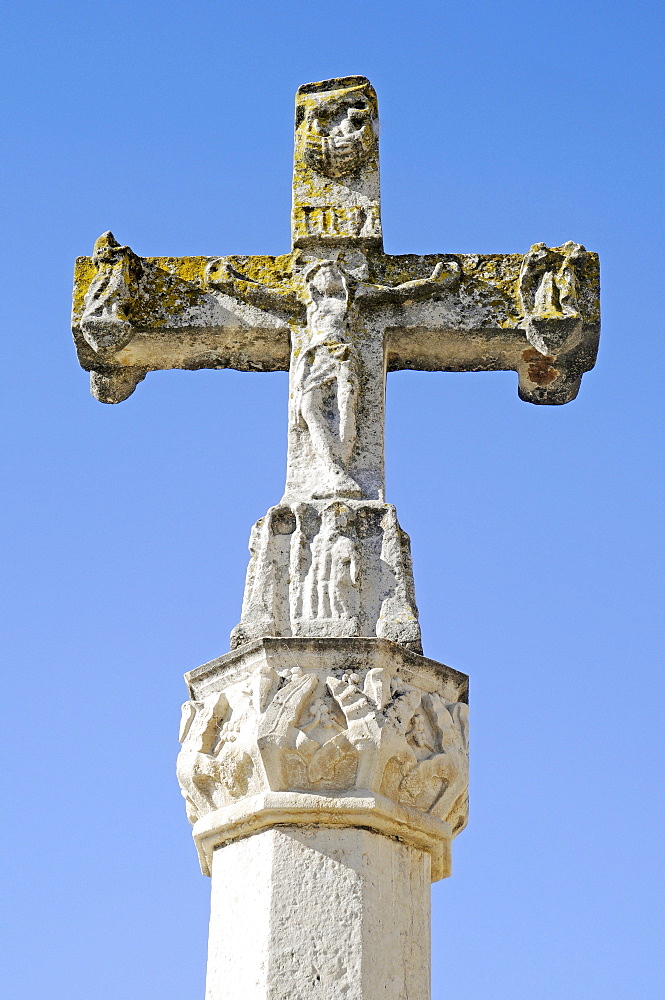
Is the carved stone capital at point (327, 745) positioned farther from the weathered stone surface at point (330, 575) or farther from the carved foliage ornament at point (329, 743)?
the weathered stone surface at point (330, 575)

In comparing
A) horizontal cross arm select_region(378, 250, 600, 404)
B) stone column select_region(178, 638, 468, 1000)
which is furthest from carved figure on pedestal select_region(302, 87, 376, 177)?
stone column select_region(178, 638, 468, 1000)

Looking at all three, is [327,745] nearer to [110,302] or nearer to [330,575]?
[330,575]

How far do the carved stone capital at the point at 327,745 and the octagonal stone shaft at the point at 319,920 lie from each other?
0.11m

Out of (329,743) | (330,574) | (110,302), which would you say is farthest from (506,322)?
(329,743)

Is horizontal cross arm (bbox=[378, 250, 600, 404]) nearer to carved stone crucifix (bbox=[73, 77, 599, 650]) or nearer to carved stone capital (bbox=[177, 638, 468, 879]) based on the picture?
carved stone crucifix (bbox=[73, 77, 599, 650])

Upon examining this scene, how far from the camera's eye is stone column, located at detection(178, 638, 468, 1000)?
531 centimetres

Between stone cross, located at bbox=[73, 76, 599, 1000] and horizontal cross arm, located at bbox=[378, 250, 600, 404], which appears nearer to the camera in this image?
stone cross, located at bbox=[73, 76, 599, 1000]

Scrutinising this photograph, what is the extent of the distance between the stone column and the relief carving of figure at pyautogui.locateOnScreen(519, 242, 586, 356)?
1799mm

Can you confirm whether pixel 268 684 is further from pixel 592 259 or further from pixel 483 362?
pixel 592 259

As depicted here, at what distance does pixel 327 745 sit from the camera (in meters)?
5.55

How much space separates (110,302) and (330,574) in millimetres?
1849

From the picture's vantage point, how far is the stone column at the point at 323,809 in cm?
531

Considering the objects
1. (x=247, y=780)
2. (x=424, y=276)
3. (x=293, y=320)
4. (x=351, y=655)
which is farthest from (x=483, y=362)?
(x=247, y=780)

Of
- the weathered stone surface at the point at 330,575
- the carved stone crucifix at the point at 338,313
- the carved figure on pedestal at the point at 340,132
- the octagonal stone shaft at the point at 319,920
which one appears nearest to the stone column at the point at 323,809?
the octagonal stone shaft at the point at 319,920
